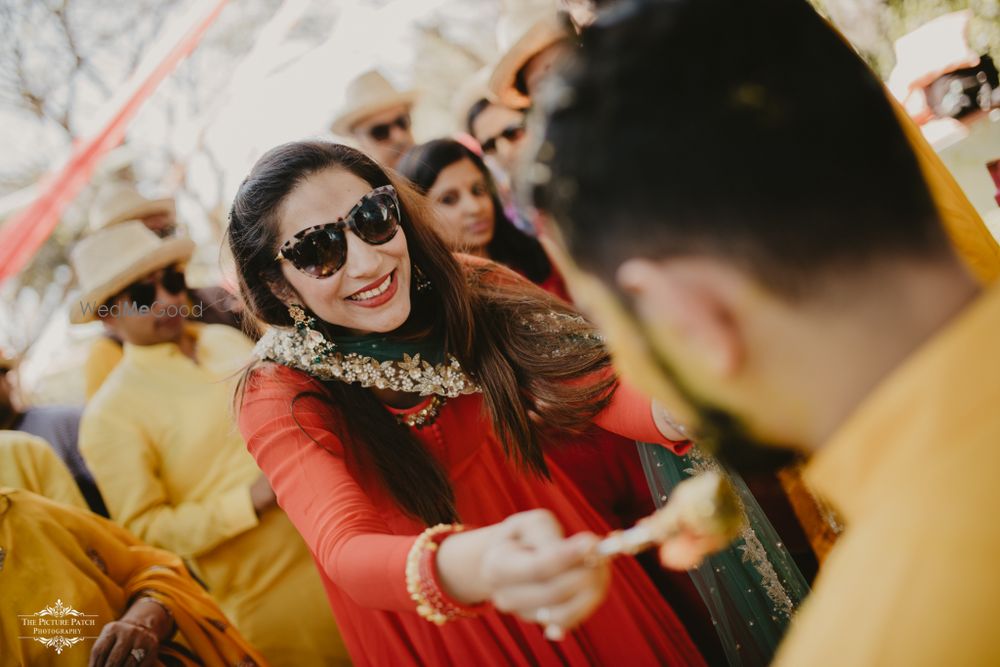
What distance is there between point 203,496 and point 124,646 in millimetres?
853

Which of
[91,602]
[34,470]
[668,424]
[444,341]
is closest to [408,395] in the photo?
[444,341]

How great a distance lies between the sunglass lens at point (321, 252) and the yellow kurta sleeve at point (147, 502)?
4.69 ft

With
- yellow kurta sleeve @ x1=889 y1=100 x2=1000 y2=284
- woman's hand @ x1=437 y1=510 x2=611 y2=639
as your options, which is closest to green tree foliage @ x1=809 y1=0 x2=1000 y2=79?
yellow kurta sleeve @ x1=889 y1=100 x2=1000 y2=284

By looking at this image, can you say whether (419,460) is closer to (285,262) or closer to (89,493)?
(285,262)

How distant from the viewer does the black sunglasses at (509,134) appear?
3736mm

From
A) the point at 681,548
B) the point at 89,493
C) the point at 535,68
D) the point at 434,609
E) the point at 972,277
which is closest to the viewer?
the point at 972,277

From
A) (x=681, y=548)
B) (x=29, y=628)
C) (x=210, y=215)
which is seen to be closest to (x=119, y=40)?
(x=210, y=215)

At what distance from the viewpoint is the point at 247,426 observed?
1.70 metres

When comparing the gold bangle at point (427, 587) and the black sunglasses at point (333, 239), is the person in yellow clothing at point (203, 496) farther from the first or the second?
the gold bangle at point (427, 587)

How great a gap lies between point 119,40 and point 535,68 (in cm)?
713

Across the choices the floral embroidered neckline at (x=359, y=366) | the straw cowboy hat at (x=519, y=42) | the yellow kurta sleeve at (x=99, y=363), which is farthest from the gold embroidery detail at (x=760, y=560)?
the yellow kurta sleeve at (x=99, y=363)

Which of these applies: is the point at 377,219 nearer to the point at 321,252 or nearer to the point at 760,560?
the point at 321,252

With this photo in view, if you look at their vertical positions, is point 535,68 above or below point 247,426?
above

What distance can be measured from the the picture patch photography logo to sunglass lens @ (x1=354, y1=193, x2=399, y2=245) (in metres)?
1.52
